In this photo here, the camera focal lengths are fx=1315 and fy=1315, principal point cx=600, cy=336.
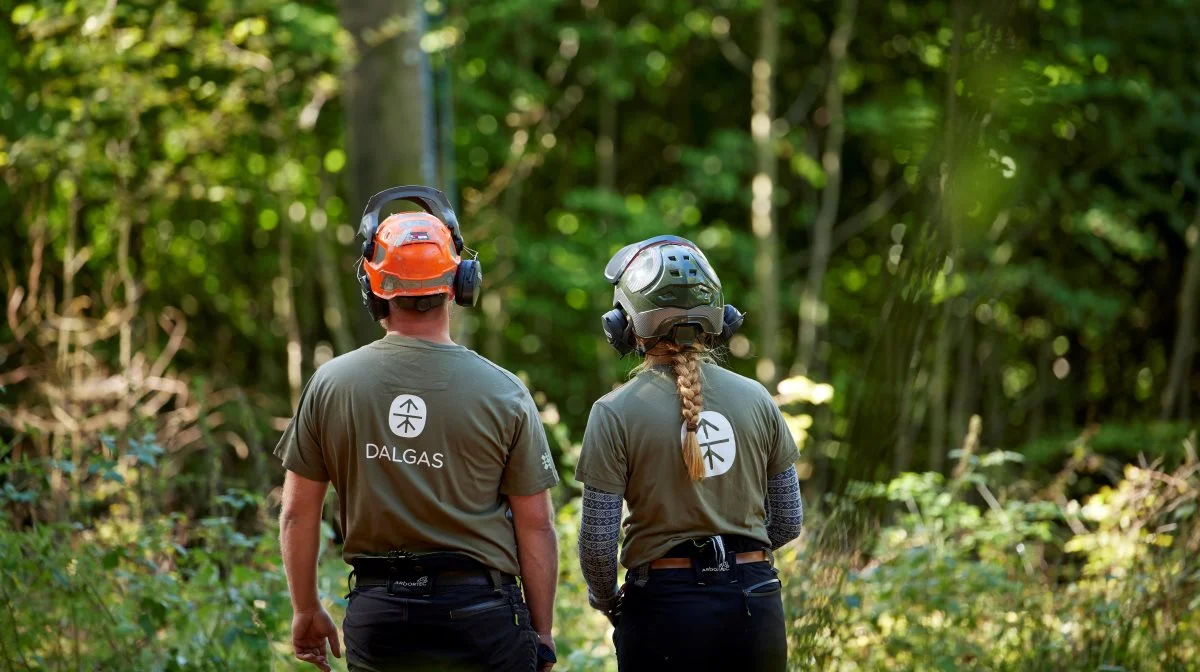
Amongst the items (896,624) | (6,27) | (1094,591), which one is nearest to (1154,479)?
(1094,591)

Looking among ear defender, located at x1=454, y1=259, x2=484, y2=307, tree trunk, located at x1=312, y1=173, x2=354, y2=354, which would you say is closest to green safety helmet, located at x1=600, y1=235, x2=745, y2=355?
ear defender, located at x1=454, y1=259, x2=484, y2=307

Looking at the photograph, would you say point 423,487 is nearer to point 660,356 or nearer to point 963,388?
point 660,356

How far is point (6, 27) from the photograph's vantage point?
44.0ft

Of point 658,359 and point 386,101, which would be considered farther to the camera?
point 386,101

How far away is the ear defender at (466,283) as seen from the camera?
3748 mm

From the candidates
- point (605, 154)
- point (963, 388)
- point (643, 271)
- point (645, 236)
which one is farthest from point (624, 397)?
point (963, 388)

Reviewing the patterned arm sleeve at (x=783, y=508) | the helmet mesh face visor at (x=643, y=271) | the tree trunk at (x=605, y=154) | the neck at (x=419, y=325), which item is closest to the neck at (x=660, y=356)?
the helmet mesh face visor at (x=643, y=271)

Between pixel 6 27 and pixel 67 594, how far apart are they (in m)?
10.3

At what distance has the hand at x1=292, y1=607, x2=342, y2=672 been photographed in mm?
3762

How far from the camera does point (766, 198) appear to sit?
18.0 metres

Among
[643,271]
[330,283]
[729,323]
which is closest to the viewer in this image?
[643,271]

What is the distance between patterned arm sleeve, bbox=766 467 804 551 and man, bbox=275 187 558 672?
675 mm

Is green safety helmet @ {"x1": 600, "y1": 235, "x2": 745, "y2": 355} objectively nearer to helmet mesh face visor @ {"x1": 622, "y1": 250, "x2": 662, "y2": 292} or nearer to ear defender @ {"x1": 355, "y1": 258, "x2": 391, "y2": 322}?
helmet mesh face visor @ {"x1": 622, "y1": 250, "x2": 662, "y2": 292}

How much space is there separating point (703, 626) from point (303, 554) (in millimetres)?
1140
